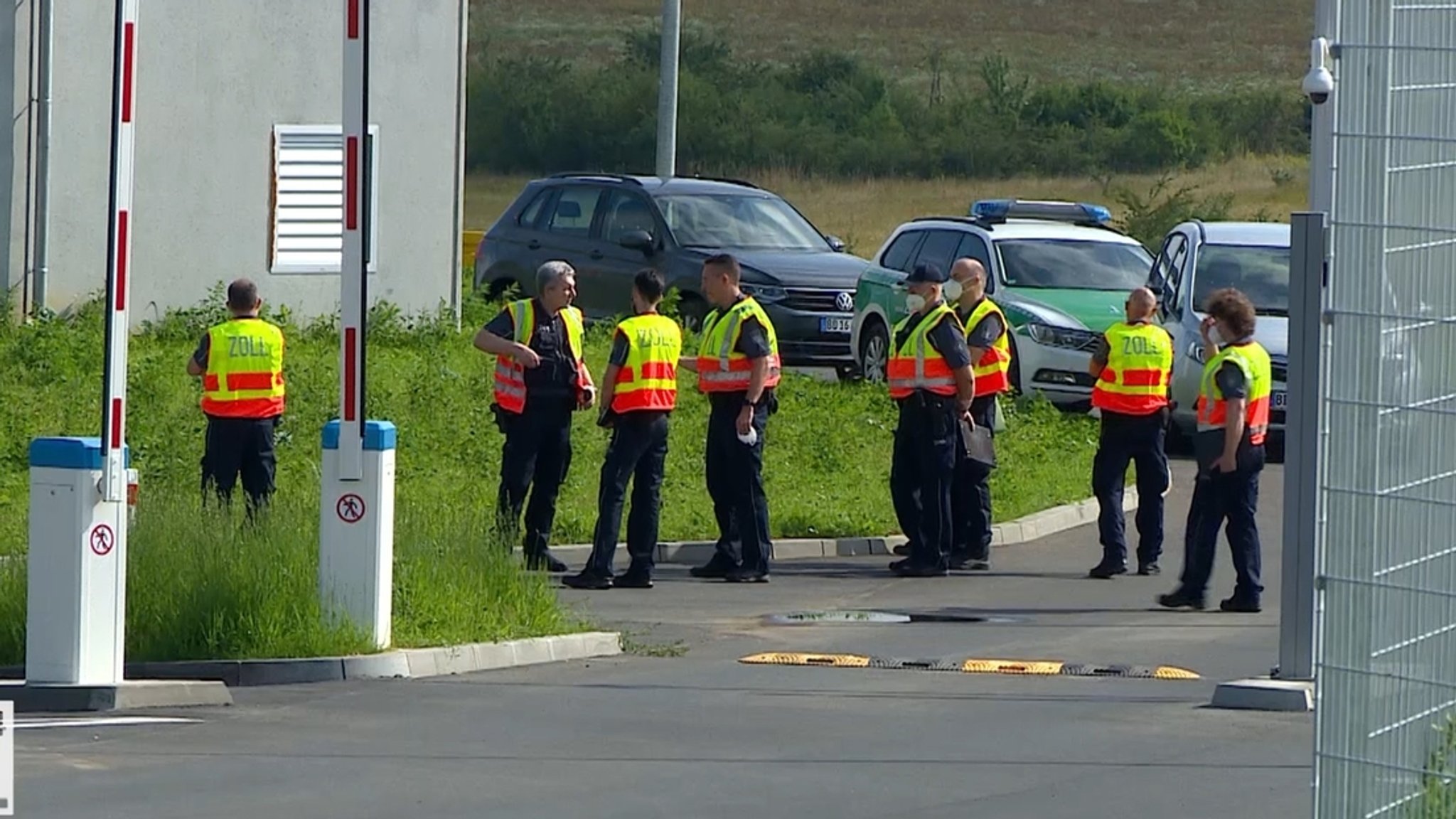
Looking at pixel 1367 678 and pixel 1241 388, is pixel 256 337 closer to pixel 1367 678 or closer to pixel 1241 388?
pixel 1241 388

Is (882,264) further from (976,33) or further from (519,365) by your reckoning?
(976,33)

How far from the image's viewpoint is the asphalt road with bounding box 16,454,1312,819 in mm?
8508

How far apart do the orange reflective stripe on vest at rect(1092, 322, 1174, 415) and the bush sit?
47484 mm

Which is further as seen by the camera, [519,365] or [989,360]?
[989,360]

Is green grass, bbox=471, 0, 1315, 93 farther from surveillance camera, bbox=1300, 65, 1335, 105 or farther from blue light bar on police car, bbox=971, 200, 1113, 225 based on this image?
surveillance camera, bbox=1300, 65, 1335, 105

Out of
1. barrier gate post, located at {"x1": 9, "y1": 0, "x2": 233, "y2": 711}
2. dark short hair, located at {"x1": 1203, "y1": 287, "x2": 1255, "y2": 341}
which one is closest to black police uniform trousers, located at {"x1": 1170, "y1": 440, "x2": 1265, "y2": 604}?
dark short hair, located at {"x1": 1203, "y1": 287, "x2": 1255, "y2": 341}

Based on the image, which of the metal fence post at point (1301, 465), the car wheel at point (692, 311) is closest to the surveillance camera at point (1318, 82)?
the metal fence post at point (1301, 465)

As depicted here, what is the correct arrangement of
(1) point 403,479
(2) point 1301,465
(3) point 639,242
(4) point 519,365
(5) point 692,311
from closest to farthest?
(2) point 1301,465, (4) point 519,365, (1) point 403,479, (5) point 692,311, (3) point 639,242

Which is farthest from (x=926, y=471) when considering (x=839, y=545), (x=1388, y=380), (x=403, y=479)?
(x=1388, y=380)

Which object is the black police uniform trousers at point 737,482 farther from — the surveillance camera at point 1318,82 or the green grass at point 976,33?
the green grass at point 976,33

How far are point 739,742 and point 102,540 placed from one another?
2.83 m

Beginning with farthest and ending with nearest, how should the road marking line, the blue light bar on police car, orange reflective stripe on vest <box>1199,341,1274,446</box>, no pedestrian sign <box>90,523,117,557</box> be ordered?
the blue light bar on police car < orange reflective stripe on vest <box>1199,341,1274,446</box> < no pedestrian sign <box>90,523,117,557</box> < the road marking line

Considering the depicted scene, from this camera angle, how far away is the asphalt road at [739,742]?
27.9 ft

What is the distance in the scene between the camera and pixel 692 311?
24.6 metres
